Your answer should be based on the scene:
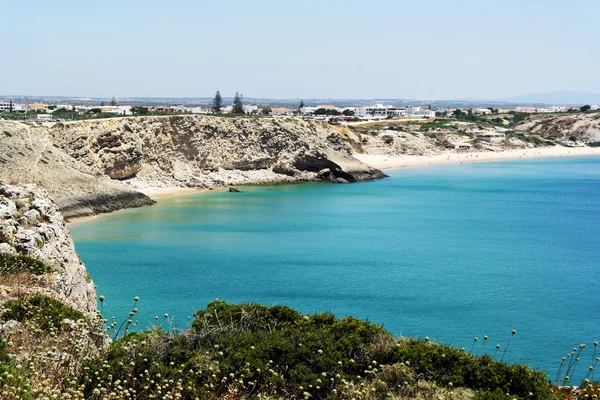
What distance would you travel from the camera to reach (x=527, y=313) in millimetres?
23359

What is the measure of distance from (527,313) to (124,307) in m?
13.5

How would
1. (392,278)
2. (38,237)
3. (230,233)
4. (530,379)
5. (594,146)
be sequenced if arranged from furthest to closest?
1. (594,146)
2. (230,233)
3. (392,278)
4. (38,237)
5. (530,379)

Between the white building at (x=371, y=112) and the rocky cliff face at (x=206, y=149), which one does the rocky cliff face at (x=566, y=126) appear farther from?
the rocky cliff face at (x=206, y=149)

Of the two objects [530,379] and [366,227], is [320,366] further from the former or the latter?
[366,227]

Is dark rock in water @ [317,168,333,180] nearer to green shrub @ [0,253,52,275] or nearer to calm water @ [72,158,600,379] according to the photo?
calm water @ [72,158,600,379]

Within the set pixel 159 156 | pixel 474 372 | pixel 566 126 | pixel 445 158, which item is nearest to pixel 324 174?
pixel 159 156

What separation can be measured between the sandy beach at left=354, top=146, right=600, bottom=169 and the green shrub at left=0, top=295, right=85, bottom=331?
6881cm

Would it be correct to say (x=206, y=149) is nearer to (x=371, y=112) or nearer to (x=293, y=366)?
(x=293, y=366)

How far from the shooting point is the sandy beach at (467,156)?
83.2 m

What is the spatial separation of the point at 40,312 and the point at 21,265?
3.42m

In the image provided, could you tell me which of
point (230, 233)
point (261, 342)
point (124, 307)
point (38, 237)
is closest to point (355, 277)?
point (124, 307)

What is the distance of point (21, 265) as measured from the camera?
14453mm

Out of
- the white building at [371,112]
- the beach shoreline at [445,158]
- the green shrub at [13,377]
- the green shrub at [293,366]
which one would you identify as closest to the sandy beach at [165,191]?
the beach shoreline at [445,158]

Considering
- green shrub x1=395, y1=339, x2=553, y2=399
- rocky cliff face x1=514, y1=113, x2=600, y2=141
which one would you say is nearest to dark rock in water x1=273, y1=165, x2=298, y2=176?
green shrub x1=395, y1=339, x2=553, y2=399
